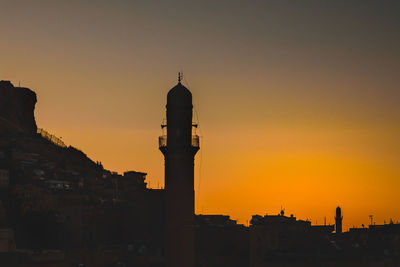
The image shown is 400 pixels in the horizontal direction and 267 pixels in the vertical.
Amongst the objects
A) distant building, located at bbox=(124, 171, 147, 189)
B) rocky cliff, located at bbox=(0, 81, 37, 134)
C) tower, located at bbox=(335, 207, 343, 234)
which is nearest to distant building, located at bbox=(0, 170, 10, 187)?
rocky cliff, located at bbox=(0, 81, 37, 134)

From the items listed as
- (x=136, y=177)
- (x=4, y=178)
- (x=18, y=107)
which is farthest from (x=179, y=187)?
(x=18, y=107)

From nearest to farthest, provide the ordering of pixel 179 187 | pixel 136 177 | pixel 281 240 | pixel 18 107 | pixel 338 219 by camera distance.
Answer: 1. pixel 179 187
2. pixel 281 240
3. pixel 18 107
4. pixel 136 177
5. pixel 338 219

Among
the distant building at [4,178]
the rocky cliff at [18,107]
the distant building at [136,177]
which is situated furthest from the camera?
the distant building at [136,177]

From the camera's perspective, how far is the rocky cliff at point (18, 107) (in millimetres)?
84062

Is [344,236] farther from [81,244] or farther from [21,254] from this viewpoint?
[21,254]

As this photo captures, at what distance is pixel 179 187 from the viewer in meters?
62.6

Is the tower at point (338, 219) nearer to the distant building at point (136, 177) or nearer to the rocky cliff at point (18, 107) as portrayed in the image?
the distant building at point (136, 177)

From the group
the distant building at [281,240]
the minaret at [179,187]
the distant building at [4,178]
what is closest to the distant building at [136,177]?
the distant building at [281,240]

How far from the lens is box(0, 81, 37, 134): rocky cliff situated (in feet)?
276

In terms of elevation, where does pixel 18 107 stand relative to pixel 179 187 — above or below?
above

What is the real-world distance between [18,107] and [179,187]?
28.2 m

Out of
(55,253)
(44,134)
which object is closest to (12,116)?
(44,134)

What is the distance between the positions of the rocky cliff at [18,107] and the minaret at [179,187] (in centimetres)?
2449

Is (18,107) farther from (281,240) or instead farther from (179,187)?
(179,187)
